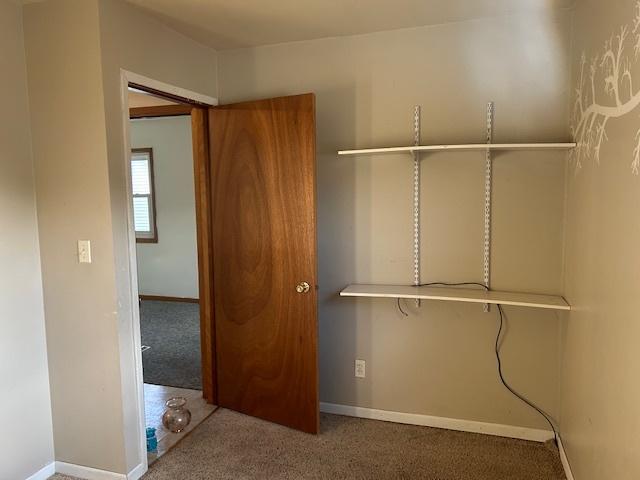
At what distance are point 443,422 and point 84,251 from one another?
7.28ft

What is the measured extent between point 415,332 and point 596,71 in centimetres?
163

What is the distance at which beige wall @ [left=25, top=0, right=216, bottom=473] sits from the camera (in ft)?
7.00

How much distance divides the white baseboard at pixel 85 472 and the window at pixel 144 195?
4.15 m

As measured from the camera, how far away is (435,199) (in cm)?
268

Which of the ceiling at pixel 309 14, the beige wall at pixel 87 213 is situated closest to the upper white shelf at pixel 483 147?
the ceiling at pixel 309 14

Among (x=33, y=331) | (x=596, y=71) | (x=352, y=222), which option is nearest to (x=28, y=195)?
(x=33, y=331)

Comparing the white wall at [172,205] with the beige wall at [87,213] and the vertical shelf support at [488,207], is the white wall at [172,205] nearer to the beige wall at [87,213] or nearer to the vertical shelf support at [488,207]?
the beige wall at [87,213]

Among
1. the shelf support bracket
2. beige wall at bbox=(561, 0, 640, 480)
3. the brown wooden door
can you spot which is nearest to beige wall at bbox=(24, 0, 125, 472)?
the brown wooden door

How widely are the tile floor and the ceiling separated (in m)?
2.34

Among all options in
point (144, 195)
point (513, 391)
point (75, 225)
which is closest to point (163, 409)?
point (75, 225)

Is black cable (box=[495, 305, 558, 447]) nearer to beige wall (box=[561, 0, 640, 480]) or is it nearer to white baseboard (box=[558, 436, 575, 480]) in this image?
white baseboard (box=[558, 436, 575, 480])

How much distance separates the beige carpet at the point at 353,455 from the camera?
235cm

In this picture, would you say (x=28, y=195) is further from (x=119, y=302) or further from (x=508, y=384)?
(x=508, y=384)

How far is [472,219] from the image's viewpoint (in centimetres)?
262
